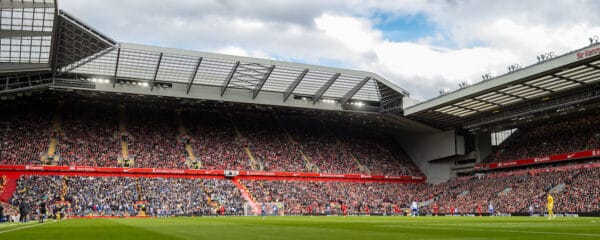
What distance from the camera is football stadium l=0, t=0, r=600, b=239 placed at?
44.8 metres

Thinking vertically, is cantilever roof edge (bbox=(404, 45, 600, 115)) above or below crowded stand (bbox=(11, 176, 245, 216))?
above

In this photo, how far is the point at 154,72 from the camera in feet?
163

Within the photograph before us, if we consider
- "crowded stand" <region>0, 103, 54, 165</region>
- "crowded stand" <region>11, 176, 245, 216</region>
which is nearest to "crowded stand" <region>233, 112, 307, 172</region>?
"crowded stand" <region>11, 176, 245, 216</region>

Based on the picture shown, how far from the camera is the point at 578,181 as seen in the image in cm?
4934

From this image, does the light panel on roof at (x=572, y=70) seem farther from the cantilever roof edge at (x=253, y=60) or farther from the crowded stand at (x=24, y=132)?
the crowded stand at (x=24, y=132)

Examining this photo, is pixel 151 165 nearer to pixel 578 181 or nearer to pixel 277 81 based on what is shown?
pixel 277 81

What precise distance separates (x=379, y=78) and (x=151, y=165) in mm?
25300

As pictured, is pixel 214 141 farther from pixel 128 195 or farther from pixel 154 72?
pixel 154 72

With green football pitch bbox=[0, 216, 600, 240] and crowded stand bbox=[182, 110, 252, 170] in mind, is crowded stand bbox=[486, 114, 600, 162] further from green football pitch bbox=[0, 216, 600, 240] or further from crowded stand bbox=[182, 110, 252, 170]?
green football pitch bbox=[0, 216, 600, 240]

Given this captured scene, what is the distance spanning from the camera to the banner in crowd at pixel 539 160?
51972mm

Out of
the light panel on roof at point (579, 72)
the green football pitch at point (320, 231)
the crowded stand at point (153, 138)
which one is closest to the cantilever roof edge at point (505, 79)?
the light panel on roof at point (579, 72)

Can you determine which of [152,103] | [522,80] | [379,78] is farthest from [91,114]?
[522,80]

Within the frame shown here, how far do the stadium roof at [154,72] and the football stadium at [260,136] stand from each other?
16 cm

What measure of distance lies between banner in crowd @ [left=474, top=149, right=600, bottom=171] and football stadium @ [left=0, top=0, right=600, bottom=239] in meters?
0.24
